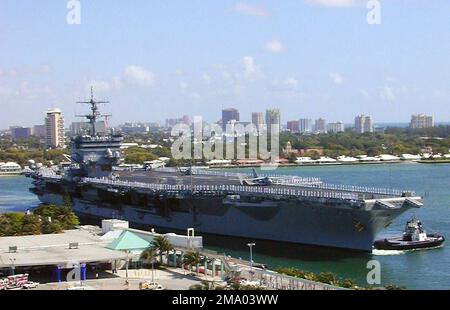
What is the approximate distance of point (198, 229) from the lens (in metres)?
42.3

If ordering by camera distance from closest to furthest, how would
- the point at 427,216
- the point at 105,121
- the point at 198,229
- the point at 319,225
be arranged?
the point at 319,225 < the point at 198,229 < the point at 427,216 < the point at 105,121

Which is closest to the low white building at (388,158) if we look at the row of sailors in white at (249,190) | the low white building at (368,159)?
the low white building at (368,159)

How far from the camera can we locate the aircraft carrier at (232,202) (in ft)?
114

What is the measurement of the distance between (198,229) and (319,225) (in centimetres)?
844

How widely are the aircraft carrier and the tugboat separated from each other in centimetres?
140

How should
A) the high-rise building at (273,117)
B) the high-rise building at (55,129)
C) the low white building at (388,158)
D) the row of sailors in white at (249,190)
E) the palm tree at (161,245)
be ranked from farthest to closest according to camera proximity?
the high-rise building at (55,129)
the high-rise building at (273,117)
the low white building at (388,158)
the row of sailors in white at (249,190)
the palm tree at (161,245)

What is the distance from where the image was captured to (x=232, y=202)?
39000mm

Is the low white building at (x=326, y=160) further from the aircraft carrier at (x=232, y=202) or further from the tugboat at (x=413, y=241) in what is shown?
the tugboat at (x=413, y=241)

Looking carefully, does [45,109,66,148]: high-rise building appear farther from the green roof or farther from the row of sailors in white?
the green roof

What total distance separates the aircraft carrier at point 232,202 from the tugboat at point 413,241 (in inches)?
55.2

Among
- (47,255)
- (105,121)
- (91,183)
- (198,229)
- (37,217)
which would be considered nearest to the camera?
(47,255)
